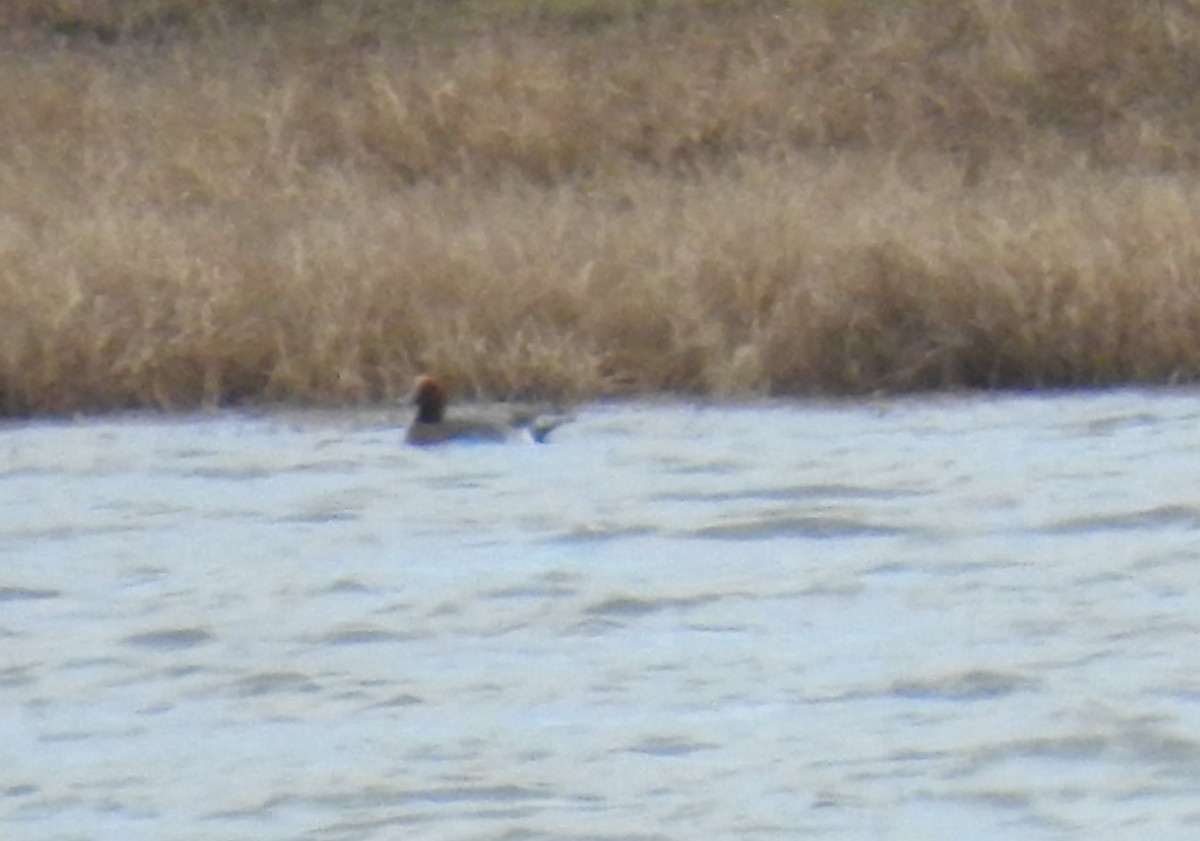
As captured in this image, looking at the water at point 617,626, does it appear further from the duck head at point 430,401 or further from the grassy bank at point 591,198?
the grassy bank at point 591,198

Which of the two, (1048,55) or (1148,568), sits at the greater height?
(1048,55)

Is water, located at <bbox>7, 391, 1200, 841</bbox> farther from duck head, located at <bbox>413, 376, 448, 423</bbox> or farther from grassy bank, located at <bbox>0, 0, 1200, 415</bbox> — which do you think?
grassy bank, located at <bbox>0, 0, 1200, 415</bbox>

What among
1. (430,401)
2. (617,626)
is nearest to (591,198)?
(430,401)

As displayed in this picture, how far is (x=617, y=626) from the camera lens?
8.93 meters

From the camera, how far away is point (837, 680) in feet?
26.5

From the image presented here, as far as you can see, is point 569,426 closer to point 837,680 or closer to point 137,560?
point 137,560

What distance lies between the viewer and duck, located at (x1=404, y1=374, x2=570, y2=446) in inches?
486

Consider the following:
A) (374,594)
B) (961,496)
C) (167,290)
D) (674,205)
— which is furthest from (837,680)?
(674,205)

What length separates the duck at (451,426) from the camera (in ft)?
40.5

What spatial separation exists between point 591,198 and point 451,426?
581 cm

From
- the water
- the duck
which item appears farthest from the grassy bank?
the duck

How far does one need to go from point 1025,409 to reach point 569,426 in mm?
2035

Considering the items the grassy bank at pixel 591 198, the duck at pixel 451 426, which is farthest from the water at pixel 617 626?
the grassy bank at pixel 591 198

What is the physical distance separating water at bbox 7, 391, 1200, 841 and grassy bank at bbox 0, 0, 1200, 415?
382 millimetres
